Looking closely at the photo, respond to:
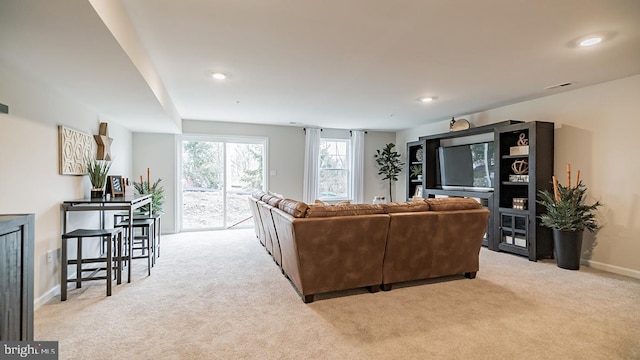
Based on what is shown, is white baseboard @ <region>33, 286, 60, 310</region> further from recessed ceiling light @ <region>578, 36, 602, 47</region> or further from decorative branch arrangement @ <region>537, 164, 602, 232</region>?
decorative branch arrangement @ <region>537, 164, 602, 232</region>

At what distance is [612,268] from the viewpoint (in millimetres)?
3600

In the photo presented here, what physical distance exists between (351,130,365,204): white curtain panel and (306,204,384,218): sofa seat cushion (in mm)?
4279

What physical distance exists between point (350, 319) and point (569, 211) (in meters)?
3.11

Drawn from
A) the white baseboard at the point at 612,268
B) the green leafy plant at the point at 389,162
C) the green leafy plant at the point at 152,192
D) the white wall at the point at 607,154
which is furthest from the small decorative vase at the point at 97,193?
the white baseboard at the point at 612,268

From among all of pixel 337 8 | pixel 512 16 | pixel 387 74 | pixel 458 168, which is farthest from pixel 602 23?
pixel 458 168

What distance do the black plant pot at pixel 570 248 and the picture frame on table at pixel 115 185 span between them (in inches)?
217

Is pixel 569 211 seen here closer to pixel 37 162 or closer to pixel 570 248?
pixel 570 248

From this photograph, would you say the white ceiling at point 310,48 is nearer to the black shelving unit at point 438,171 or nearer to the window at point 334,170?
the black shelving unit at point 438,171

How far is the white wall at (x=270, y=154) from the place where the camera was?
5.87 metres

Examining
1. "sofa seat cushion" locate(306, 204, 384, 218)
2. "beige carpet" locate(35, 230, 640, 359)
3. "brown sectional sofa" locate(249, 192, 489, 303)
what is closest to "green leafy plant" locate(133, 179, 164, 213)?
"beige carpet" locate(35, 230, 640, 359)

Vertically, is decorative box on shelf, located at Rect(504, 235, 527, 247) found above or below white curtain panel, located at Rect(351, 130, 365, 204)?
below

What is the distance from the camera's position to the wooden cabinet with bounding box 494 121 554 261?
13.3ft

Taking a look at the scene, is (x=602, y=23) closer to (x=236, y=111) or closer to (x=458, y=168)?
(x=458, y=168)

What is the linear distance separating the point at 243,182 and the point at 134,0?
→ 4751mm
